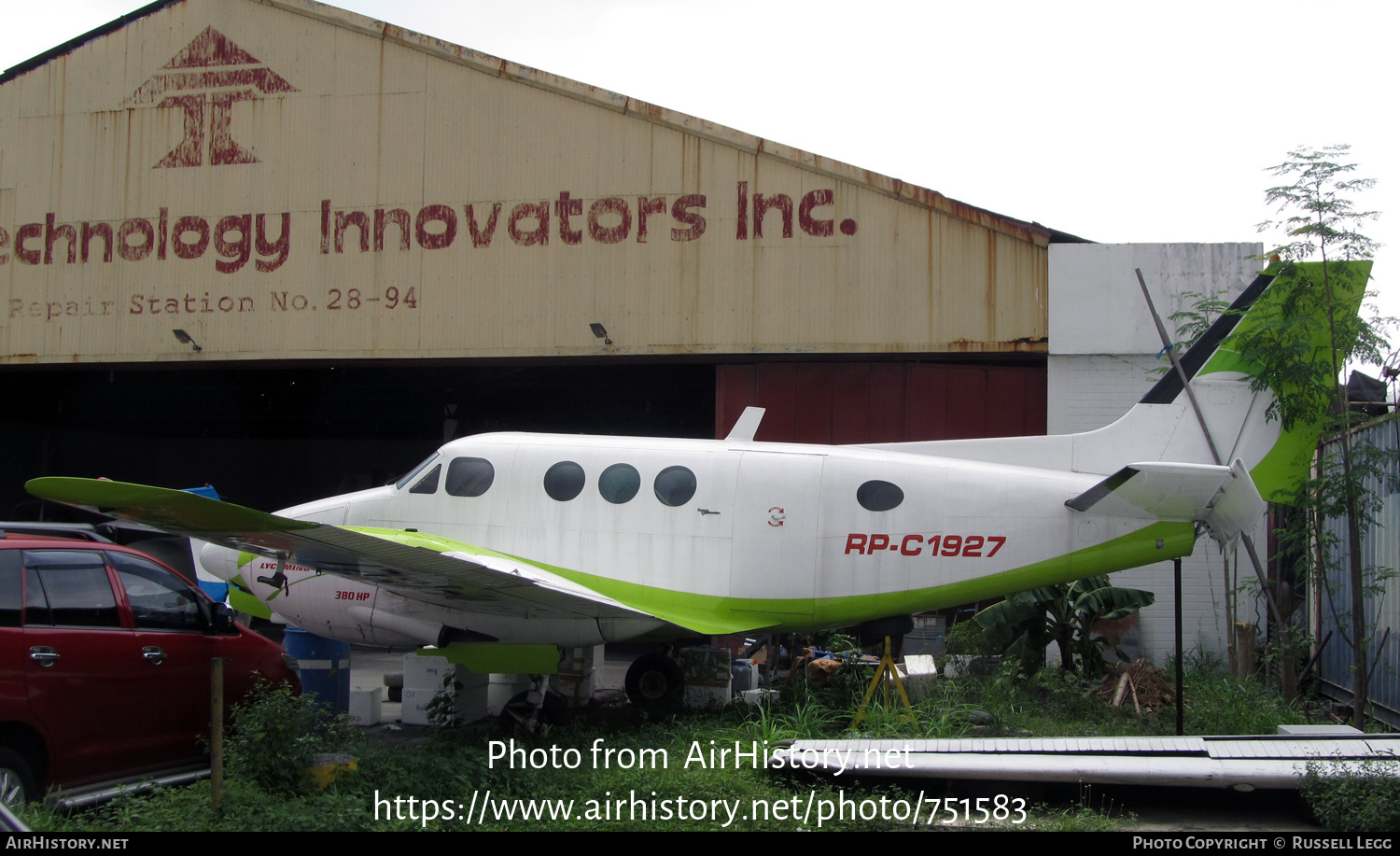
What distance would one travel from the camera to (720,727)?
9.23 metres

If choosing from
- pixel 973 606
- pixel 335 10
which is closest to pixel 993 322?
pixel 973 606

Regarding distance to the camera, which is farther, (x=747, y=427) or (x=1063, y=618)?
(x=1063, y=618)

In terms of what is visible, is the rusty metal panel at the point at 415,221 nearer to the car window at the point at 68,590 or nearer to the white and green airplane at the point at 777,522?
the white and green airplane at the point at 777,522

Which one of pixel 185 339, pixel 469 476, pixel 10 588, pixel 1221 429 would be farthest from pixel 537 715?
pixel 185 339

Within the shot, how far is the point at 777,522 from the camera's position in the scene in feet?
31.9

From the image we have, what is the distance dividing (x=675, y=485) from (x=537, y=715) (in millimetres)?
2638

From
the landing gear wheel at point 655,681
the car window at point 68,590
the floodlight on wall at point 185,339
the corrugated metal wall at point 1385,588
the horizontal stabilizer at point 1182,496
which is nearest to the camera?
the car window at point 68,590

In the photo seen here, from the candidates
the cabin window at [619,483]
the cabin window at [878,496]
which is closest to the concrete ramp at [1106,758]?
the cabin window at [878,496]

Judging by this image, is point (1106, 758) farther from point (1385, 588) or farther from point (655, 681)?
point (1385, 588)

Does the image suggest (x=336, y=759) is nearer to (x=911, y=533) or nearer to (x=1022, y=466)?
(x=911, y=533)

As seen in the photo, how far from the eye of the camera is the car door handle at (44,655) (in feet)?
20.7

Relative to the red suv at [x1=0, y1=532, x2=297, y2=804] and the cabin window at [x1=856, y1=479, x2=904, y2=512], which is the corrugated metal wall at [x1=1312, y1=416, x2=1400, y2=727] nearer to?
the cabin window at [x1=856, y1=479, x2=904, y2=512]

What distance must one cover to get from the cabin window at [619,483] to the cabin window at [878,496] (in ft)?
7.49

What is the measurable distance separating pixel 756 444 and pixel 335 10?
38.2 feet
